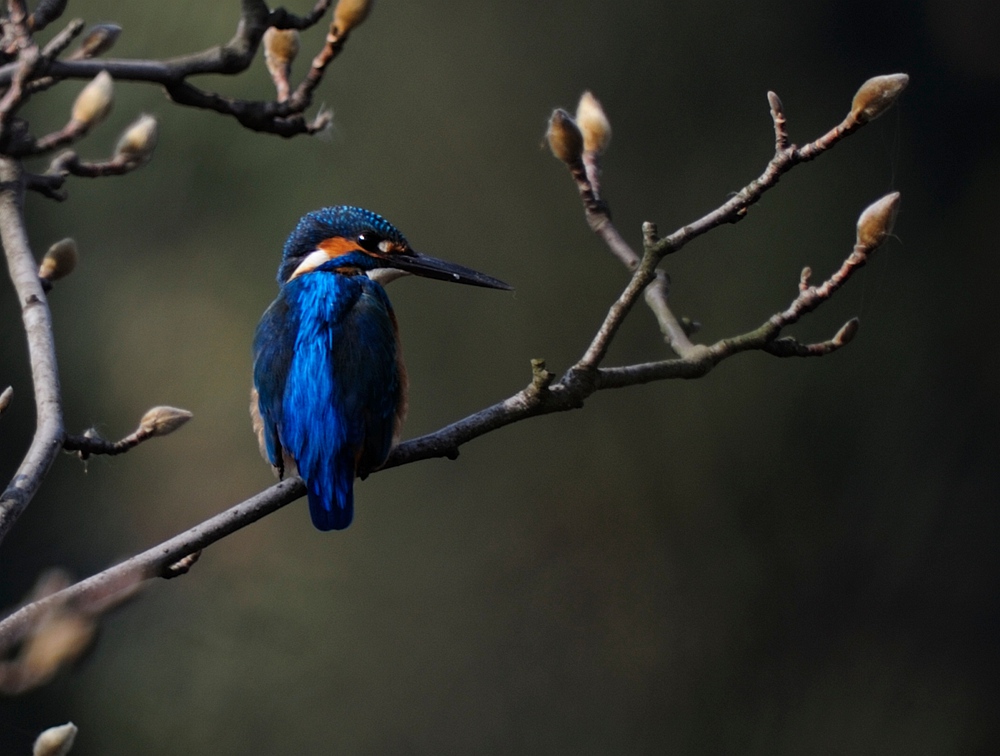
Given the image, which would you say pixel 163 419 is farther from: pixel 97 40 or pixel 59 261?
pixel 97 40

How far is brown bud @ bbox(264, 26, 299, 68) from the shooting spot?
1144mm

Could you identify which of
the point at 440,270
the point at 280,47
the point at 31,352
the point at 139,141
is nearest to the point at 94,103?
the point at 139,141

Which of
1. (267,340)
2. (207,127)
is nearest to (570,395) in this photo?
(267,340)

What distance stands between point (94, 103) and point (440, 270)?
23.3 inches

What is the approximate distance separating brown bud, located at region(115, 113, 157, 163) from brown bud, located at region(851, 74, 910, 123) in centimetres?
57

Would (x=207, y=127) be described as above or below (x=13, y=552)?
above

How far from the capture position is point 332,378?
4.23ft

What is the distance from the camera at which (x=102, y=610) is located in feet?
2.56

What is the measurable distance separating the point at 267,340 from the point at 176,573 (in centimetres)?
40

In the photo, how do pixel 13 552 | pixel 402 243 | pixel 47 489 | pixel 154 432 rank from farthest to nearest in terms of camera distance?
pixel 47 489 → pixel 13 552 → pixel 402 243 → pixel 154 432

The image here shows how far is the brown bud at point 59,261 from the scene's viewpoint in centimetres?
108

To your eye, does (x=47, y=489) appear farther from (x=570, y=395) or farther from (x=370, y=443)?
(x=570, y=395)

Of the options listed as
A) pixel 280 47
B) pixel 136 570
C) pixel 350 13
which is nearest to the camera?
pixel 136 570

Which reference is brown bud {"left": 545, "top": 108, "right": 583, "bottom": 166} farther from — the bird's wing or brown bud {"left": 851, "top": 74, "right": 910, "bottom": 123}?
the bird's wing
